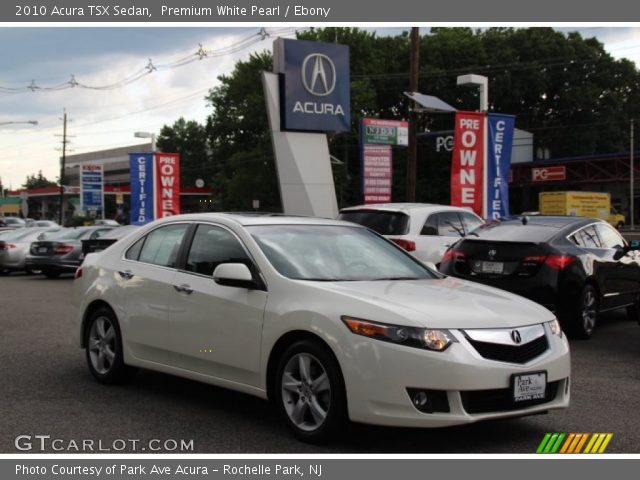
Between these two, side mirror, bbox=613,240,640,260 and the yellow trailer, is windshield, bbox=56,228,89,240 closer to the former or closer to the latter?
side mirror, bbox=613,240,640,260

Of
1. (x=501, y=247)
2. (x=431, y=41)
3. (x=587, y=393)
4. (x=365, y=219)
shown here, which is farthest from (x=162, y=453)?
(x=431, y=41)

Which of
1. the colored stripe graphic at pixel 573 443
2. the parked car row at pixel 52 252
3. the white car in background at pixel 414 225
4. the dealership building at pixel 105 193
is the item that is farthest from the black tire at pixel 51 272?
the dealership building at pixel 105 193

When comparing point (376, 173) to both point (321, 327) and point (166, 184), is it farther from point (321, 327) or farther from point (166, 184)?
point (321, 327)

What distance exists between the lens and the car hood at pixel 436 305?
502 cm

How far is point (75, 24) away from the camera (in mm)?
8633

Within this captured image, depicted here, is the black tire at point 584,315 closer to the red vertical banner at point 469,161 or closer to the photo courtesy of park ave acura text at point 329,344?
the photo courtesy of park ave acura text at point 329,344

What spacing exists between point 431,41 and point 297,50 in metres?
41.7

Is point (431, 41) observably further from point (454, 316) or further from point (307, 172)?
point (454, 316)

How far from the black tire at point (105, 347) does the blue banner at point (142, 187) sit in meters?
24.2

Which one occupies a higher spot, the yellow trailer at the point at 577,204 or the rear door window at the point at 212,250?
the yellow trailer at the point at 577,204

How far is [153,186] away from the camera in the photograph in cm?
3188

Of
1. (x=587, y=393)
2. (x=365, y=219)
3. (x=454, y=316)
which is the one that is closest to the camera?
(x=454, y=316)

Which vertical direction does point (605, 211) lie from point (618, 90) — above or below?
below

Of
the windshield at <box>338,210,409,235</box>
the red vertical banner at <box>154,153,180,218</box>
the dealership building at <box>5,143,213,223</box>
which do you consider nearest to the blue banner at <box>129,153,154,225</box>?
the red vertical banner at <box>154,153,180,218</box>
